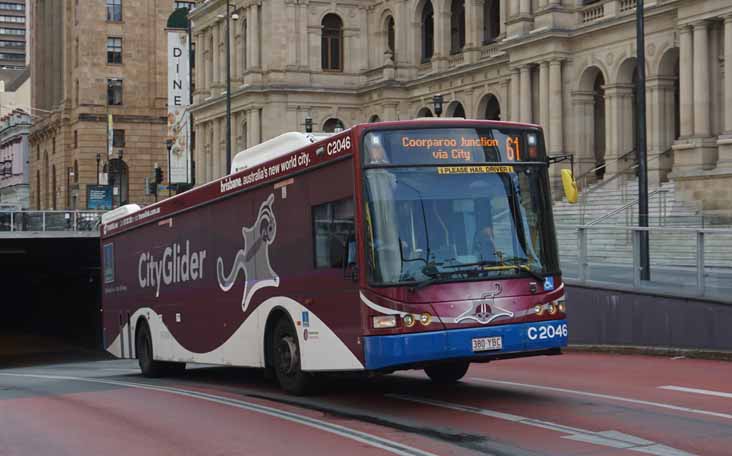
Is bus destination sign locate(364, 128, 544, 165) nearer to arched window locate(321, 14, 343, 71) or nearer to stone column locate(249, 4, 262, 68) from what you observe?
arched window locate(321, 14, 343, 71)

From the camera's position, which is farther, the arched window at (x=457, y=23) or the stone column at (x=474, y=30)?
the arched window at (x=457, y=23)

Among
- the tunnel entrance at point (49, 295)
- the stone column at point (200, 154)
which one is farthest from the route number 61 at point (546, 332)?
the stone column at point (200, 154)

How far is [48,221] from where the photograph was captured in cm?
5519

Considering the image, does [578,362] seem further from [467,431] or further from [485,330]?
[467,431]

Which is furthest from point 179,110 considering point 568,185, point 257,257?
point 568,185

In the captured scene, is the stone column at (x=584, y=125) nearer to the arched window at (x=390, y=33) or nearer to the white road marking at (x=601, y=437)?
the arched window at (x=390, y=33)

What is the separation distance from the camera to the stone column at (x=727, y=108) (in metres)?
36.9

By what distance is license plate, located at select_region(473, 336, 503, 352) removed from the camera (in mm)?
12781

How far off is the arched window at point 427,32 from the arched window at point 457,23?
2522 millimetres

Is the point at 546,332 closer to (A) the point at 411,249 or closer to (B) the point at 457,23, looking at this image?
(A) the point at 411,249

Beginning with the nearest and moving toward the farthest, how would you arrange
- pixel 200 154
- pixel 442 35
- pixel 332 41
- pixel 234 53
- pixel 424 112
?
1. pixel 442 35
2. pixel 424 112
3. pixel 332 41
4. pixel 234 53
5. pixel 200 154

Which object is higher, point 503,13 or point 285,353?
point 503,13

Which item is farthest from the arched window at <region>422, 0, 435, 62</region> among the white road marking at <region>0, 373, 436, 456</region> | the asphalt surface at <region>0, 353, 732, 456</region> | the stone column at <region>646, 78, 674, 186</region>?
the white road marking at <region>0, 373, 436, 456</region>

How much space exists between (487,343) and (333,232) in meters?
2.28
